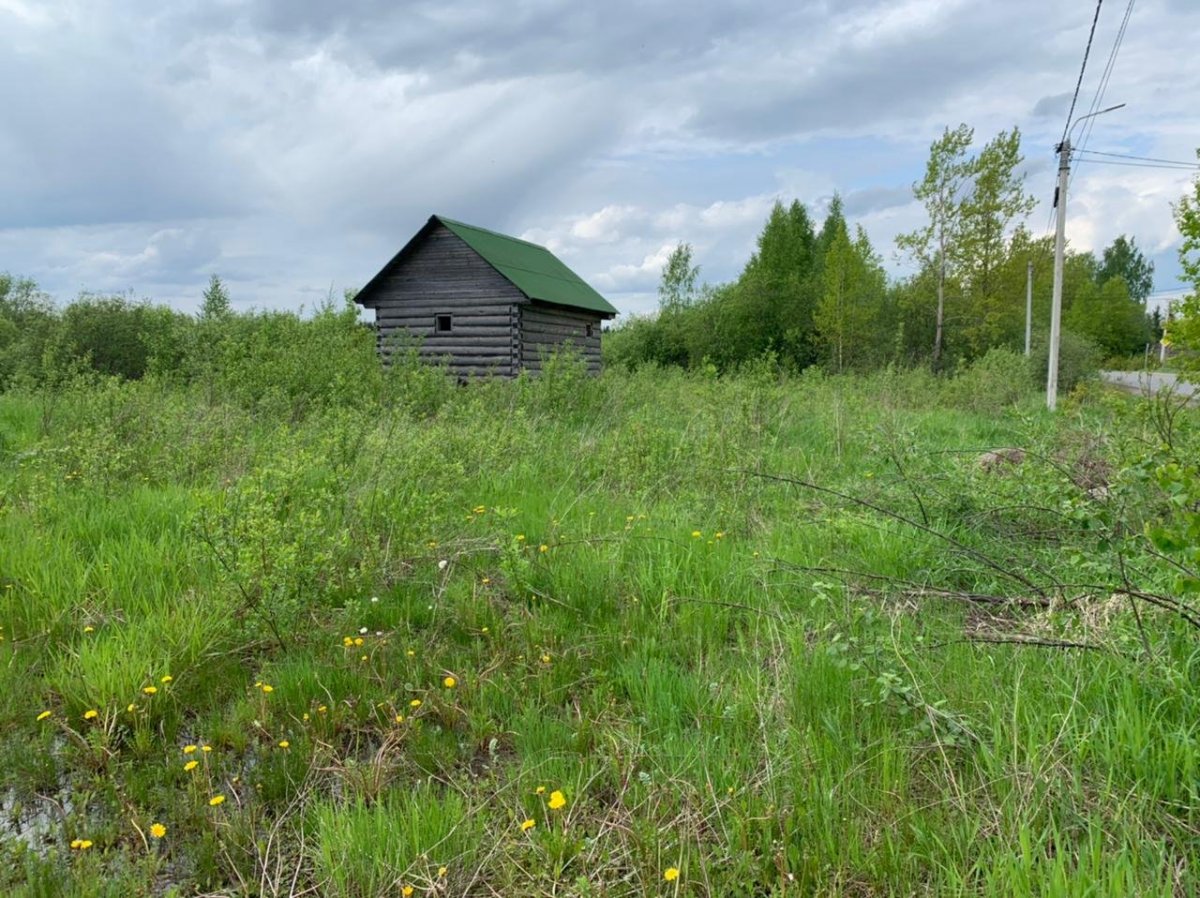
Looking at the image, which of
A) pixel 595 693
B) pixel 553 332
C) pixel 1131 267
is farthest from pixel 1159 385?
pixel 1131 267

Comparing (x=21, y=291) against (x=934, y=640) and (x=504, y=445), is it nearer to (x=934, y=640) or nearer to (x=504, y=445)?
(x=504, y=445)

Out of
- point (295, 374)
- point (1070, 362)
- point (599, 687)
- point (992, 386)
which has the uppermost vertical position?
point (1070, 362)

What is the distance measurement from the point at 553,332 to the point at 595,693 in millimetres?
18172

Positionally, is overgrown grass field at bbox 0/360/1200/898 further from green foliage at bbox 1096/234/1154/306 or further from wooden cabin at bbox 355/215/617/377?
green foliage at bbox 1096/234/1154/306

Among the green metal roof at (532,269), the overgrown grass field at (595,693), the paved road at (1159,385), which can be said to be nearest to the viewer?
the overgrown grass field at (595,693)

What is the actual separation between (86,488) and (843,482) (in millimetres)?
6279

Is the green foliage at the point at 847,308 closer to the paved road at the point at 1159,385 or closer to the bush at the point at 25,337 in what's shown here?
the paved road at the point at 1159,385

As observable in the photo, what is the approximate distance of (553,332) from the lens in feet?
67.3

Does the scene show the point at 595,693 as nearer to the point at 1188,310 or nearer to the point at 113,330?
the point at 1188,310

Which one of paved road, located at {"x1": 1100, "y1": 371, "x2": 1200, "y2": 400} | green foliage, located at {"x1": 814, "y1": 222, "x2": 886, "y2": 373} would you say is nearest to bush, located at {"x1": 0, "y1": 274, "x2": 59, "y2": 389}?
paved road, located at {"x1": 1100, "y1": 371, "x2": 1200, "y2": 400}

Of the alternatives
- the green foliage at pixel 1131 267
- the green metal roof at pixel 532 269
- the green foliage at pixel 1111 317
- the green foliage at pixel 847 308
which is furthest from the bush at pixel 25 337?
the green foliage at pixel 1131 267

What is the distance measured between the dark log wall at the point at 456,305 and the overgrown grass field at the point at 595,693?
1354 cm

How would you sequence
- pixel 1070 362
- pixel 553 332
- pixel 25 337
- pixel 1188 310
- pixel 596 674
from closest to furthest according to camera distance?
pixel 596 674
pixel 1188 310
pixel 25 337
pixel 553 332
pixel 1070 362

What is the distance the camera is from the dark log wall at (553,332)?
19094 mm
